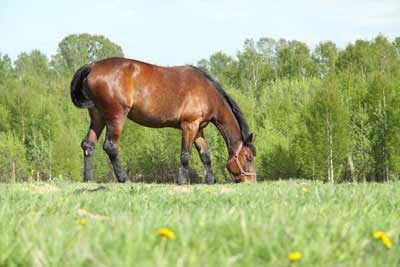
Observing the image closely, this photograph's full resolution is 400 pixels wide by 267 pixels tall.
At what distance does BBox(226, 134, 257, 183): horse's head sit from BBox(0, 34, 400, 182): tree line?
420 inches

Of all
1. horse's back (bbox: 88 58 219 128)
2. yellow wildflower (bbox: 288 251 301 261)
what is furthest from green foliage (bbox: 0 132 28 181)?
yellow wildflower (bbox: 288 251 301 261)

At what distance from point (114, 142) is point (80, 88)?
4.41 ft

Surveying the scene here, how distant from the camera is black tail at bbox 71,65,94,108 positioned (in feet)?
39.3

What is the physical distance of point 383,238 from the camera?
3.44m

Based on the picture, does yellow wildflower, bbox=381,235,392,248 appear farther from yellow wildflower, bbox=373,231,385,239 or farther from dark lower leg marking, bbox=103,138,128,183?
dark lower leg marking, bbox=103,138,128,183

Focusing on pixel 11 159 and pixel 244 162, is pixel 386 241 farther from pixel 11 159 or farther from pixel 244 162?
pixel 11 159

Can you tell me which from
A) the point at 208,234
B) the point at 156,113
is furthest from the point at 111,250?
the point at 156,113

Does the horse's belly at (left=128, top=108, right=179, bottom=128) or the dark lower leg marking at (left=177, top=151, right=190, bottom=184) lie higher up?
the horse's belly at (left=128, top=108, right=179, bottom=128)

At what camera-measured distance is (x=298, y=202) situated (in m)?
5.66

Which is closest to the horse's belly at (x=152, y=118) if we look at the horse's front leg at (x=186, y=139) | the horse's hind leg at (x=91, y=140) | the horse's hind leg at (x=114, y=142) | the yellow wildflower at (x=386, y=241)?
the horse's front leg at (x=186, y=139)

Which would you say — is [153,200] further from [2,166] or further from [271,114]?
[2,166]

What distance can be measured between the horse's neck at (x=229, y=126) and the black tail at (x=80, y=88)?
2.94 m

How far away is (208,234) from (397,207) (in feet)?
8.94

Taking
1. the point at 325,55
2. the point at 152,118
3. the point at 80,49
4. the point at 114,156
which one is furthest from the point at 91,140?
the point at 80,49
